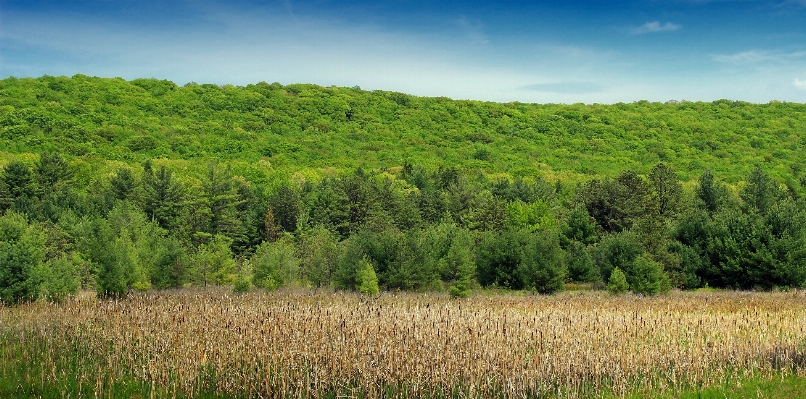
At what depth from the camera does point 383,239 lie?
4016 centimetres

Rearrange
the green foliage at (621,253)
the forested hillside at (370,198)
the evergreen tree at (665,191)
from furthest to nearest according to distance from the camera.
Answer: the evergreen tree at (665,191)
the green foliage at (621,253)
the forested hillside at (370,198)

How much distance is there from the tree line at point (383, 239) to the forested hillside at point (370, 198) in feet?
0.57

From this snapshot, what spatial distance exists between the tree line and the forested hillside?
0.57 ft

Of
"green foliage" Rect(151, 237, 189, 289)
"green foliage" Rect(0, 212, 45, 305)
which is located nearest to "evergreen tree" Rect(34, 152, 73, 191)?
→ "green foliage" Rect(151, 237, 189, 289)

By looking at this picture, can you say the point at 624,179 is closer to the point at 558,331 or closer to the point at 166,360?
the point at 558,331

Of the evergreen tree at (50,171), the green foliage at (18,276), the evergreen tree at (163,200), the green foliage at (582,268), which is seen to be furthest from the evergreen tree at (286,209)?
the green foliage at (18,276)

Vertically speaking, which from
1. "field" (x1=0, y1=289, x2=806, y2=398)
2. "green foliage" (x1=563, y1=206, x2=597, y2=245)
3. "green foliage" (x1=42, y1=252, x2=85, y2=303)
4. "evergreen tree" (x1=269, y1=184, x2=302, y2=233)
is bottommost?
"evergreen tree" (x1=269, y1=184, x2=302, y2=233)

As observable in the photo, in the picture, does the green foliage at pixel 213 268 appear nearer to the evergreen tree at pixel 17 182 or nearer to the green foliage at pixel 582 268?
the green foliage at pixel 582 268

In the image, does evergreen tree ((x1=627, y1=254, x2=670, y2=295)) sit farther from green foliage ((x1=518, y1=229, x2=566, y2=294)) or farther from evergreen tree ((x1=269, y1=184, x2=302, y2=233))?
evergreen tree ((x1=269, y1=184, x2=302, y2=233))

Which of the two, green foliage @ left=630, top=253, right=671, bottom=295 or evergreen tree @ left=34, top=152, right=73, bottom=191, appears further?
evergreen tree @ left=34, top=152, right=73, bottom=191

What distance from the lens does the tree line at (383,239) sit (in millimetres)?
35312

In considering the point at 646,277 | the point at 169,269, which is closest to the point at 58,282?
the point at 169,269

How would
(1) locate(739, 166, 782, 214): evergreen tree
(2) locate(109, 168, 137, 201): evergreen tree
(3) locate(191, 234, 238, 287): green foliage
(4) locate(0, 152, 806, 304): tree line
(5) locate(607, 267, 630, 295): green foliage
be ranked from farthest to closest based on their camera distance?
(2) locate(109, 168, 137, 201): evergreen tree → (1) locate(739, 166, 782, 214): evergreen tree → (3) locate(191, 234, 238, 287): green foliage → (4) locate(0, 152, 806, 304): tree line → (5) locate(607, 267, 630, 295): green foliage

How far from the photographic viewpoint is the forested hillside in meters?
38.2
